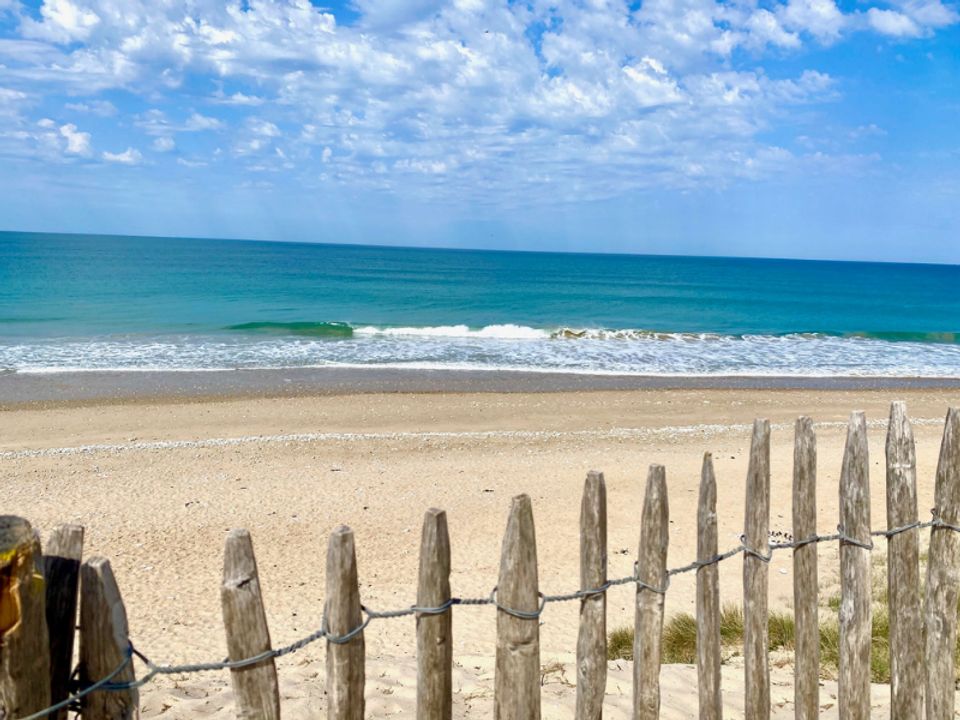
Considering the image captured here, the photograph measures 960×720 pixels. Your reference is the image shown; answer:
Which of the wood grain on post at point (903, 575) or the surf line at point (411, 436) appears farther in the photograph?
the surf line at point (411, 436)

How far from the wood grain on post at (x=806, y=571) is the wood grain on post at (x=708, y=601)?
1.23 ft

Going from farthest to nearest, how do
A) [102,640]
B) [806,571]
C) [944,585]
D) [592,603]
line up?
1. [944,585]
2. [806,571]
3. [592,603]
4. [102,640]

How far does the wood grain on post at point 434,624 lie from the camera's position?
2.70 metres

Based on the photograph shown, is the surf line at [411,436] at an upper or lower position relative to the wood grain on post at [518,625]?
lower

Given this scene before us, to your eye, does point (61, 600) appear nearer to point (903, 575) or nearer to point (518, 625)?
point (518, 625)

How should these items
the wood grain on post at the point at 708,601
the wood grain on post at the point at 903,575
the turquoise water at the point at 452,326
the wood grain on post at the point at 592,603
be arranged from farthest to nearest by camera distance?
Result: the turquoise water at the point at 452,326 < the wood grain on post at the point at 903,575 < the wood grain on post at the point at 708,601 < the wood grain on post at the point at 592,603

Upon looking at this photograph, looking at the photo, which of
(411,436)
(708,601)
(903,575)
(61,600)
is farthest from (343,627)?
(411,436)

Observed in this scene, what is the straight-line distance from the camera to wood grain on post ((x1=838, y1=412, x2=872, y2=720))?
3.46m

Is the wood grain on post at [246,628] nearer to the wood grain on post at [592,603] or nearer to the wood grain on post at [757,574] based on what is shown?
the wood grain on post at [592,603]

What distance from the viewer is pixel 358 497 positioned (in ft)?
31.7

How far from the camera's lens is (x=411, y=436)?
13508mm

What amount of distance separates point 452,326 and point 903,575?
31962 millimetres

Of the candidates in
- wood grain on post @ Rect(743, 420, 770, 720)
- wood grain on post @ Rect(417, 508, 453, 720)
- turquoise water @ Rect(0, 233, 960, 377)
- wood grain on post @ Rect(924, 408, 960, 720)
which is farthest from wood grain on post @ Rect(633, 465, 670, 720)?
turquoise water @ Rect(0, 233, 960, 377)

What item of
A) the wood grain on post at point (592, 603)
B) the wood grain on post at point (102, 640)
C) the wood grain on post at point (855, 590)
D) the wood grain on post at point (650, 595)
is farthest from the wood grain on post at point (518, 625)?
the wood grain on post at point (855, 590)
